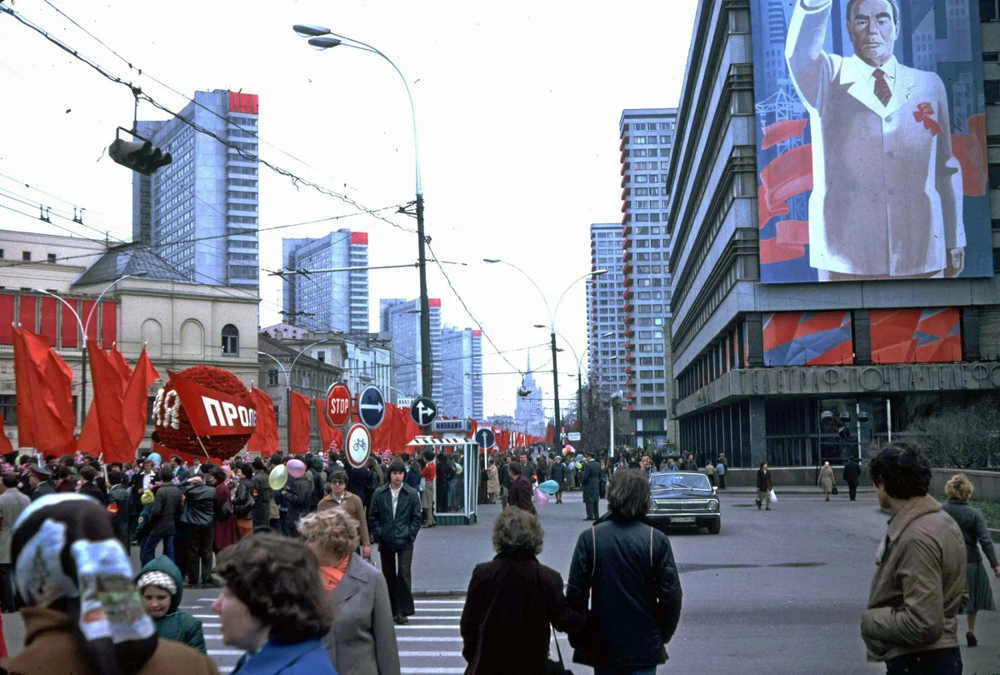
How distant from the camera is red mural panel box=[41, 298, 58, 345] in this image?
2734 inches

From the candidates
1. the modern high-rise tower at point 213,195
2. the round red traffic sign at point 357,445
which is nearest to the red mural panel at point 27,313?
the round red traffic sign at point 357,445

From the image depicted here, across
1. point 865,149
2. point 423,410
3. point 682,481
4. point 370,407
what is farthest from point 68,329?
point 370,407

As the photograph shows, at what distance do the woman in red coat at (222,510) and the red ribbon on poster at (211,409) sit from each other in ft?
17.2

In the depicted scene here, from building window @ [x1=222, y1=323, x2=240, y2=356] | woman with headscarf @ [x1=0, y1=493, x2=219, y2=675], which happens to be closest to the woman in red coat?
woman with headscarf @ [x1=0, y1=493, x2=219, y2=675]

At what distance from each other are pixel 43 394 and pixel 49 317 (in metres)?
54.1

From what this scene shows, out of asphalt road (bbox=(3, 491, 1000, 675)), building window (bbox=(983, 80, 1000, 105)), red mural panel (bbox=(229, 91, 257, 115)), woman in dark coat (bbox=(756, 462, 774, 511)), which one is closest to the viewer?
asphalt road (bbox=(3, 491, 1000, 675))

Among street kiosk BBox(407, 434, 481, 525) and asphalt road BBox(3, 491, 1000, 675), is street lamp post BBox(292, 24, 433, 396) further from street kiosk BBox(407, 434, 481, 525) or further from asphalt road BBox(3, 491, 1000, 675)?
street kiosk BBox(407, 434, 481, 525)

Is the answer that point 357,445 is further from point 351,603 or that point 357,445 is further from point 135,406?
point 351,603

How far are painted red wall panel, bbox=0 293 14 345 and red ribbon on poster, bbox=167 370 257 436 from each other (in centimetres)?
5078

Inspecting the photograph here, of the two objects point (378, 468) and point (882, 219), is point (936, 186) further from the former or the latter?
point (378, 468)

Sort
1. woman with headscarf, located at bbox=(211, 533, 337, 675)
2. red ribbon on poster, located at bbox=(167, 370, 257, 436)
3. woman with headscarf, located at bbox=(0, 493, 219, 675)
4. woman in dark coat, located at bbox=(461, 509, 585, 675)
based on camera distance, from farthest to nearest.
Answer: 1. red ribbon on poster, located at bbox=(167, 370, 257, 436)
2. woman in dark coat, located at bbox=(461, 509, 585, 675)
3. woman with headscarf, located at bbox=(211, 533, 337, 675)
4. woman with headscarf, located at bbox=(0, 493, 219, 675)

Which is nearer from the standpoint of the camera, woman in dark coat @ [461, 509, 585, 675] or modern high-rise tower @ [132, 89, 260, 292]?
woman in dark coat @ [461, 509, 585, 675]

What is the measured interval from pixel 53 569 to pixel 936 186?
5681cm

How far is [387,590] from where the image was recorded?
20.0 feet
